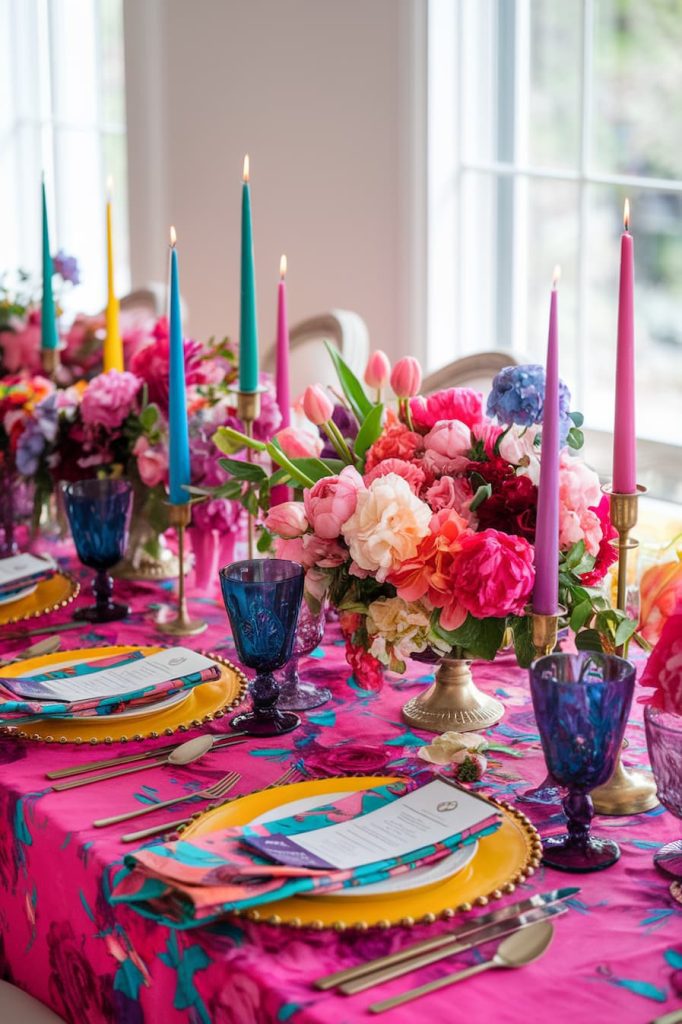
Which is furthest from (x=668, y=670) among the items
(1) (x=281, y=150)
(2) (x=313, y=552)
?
(1) (x=281, y=150)

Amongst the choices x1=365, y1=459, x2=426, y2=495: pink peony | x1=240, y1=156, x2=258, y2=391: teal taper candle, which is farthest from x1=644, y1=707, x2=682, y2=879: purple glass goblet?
x1=240, y1=156, x2=258, y2=391: teal taper candle

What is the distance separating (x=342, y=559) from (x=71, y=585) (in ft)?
2.07

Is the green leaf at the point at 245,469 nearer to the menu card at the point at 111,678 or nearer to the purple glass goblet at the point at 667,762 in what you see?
the menu card at the point at 111,678

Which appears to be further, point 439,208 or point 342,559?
point 439,208

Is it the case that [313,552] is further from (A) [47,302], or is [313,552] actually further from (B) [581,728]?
(A) [47,302]

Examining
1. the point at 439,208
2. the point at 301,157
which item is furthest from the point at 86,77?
the point at 439,208

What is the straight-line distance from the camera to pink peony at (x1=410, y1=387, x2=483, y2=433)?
1.35 meters

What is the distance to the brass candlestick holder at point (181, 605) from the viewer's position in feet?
5.26

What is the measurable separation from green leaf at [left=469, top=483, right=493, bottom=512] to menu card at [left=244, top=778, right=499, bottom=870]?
0.26m

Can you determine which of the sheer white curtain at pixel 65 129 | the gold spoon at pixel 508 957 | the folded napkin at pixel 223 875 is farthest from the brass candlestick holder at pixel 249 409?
the sheer white curtain at pixel 65 129

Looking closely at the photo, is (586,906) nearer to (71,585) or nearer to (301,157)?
(71,585)

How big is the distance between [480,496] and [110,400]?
715 millimetres

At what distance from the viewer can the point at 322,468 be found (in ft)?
4.62

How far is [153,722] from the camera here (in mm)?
1347
